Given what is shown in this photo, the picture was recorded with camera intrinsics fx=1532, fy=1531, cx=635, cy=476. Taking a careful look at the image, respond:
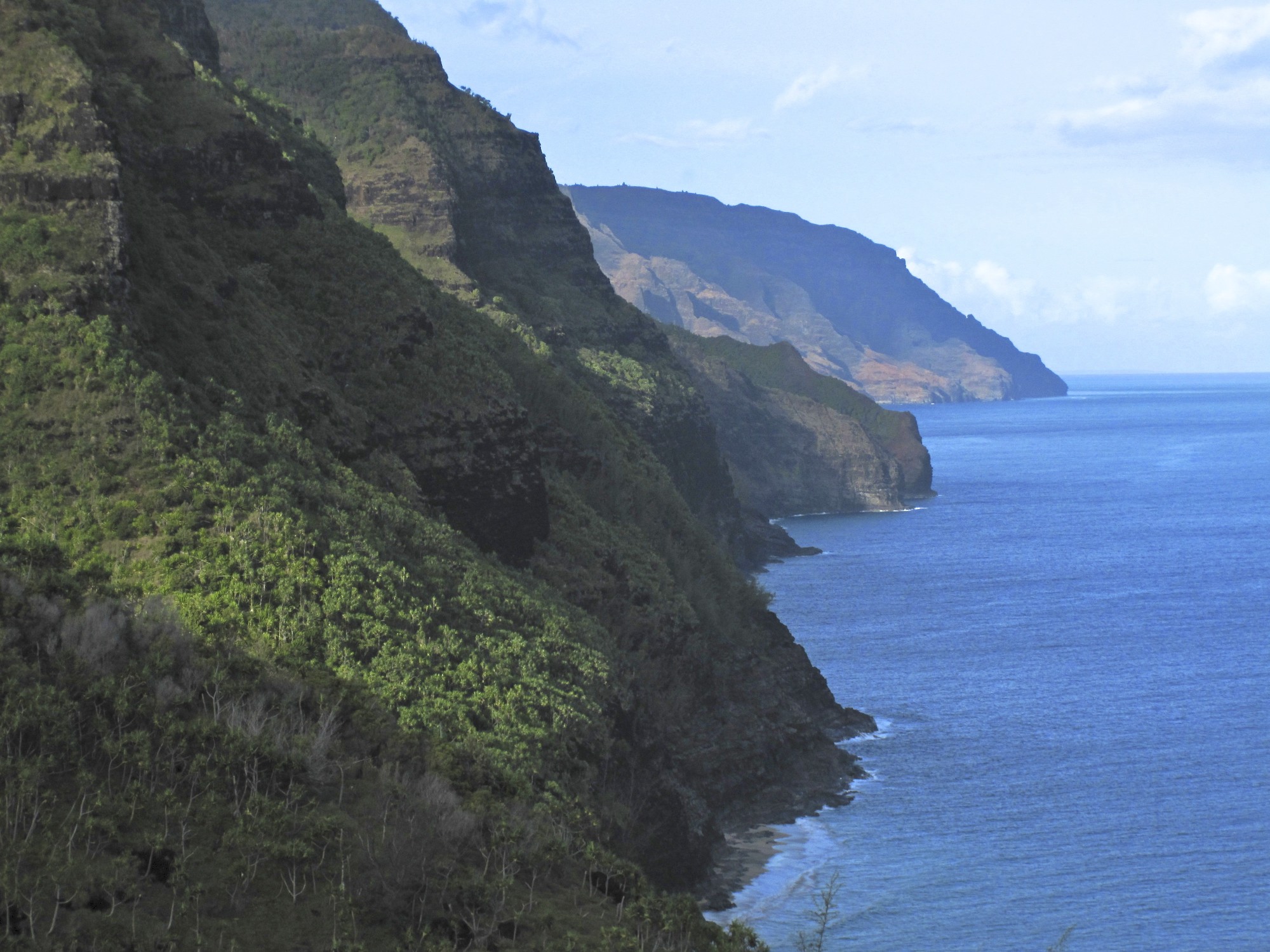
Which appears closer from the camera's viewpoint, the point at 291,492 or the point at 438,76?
the point at 291,492

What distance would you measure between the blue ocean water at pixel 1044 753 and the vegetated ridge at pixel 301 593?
5.40m

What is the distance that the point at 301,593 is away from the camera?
167ft

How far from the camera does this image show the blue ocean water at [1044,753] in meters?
59.6

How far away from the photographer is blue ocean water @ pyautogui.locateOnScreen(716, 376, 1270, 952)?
59.6 m

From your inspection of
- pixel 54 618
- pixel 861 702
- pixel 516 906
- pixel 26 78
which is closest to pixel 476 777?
pixel 516 906

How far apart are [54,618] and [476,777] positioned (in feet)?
42.1

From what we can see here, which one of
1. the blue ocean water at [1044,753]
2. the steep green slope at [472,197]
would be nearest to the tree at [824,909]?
the blue ocean water at [1044,753]

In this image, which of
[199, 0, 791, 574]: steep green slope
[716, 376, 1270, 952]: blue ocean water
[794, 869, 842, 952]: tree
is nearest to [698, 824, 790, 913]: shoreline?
[716, 376, 1270, 952]: blue ocean water

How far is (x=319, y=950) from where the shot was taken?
1220 inches

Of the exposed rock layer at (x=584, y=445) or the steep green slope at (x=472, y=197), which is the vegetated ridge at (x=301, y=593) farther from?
the steep green slope at (x=472, y=197)

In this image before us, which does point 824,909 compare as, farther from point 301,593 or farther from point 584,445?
point 584,445

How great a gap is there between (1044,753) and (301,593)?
45.2 metres

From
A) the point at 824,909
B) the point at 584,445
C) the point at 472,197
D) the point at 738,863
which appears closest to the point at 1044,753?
the point at 738,863

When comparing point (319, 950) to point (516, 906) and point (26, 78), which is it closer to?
point (516, 906)
